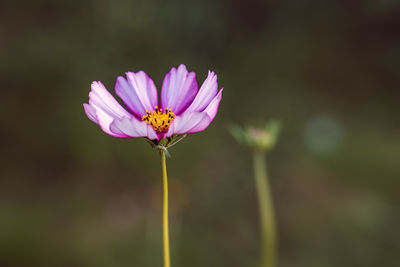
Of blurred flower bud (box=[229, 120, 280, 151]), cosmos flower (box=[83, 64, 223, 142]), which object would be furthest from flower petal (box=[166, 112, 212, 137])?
blurred flower bud (box=[229, 120, 280, 151])

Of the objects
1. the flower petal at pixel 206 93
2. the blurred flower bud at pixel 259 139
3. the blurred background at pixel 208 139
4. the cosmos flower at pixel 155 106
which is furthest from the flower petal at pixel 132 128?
the blurred background at pixel 208 139

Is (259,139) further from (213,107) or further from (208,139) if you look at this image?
(208,139)

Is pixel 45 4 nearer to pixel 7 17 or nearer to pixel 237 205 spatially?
pixel 7 17

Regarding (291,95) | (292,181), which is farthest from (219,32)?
(292,181)

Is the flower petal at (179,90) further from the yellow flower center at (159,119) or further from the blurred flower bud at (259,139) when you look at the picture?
the blurred flower bud at (259,139)

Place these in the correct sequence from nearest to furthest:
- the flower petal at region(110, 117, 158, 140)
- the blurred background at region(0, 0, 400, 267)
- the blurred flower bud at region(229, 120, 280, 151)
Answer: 1. the flower petal at region(110, 117, 158, 140)
2. the blurred flower bud at region(229, 120, 280, 151)
3. the blurred background at region(0, 0, 400, 267)

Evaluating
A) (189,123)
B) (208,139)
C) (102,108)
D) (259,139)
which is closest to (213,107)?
(189,123)

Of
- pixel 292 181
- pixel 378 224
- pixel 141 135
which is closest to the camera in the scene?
pixel 141 135

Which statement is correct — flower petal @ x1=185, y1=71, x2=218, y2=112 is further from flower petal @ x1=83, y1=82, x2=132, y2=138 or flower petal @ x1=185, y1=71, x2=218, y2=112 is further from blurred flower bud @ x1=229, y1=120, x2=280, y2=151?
blurred flower bud @ x1=229, y1=120, x2=280, y2=151
